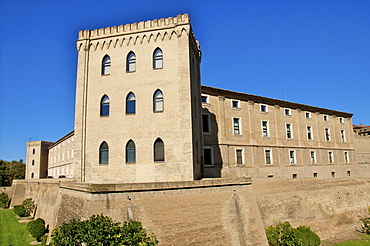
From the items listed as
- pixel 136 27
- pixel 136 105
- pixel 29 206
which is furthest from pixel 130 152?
pixel 29 206

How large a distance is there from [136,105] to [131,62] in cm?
275

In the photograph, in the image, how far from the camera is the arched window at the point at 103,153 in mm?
16423

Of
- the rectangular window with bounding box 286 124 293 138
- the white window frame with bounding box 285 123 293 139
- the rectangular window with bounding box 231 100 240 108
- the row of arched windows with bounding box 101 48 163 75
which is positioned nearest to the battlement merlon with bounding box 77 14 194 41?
the row of arched windows with bounding box 101 48 163 75

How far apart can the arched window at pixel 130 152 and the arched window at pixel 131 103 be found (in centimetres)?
175

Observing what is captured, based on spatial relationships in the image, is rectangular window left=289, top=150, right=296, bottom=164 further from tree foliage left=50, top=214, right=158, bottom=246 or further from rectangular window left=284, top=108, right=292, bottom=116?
tree foliage left=50, top=214, right=158, bottom=246

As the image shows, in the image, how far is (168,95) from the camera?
53.4 ft

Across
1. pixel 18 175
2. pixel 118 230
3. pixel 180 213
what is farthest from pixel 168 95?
pixel 18 175

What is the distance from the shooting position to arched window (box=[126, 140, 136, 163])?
15977 mm

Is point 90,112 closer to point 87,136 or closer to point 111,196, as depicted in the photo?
point 87,136

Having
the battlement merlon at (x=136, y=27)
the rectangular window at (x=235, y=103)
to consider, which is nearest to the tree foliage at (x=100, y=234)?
the battlement merlon at (x=136, y=27)

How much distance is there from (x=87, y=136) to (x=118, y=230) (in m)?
7.78

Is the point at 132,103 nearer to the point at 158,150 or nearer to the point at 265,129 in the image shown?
the point at 158,150

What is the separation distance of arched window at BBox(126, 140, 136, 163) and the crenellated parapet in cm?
601

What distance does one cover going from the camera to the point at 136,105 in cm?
1642
